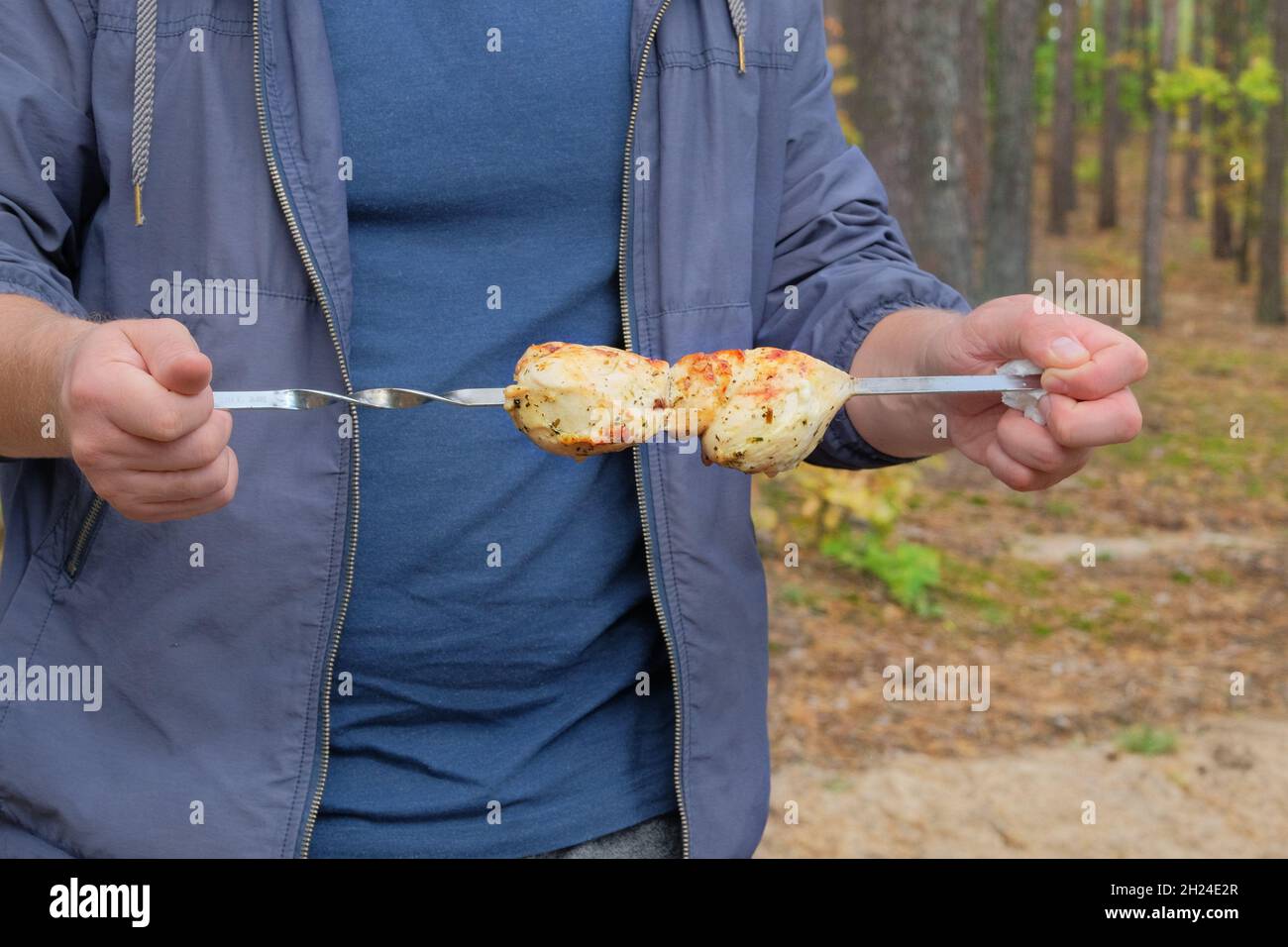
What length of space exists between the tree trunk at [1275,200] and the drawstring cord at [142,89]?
17.0m

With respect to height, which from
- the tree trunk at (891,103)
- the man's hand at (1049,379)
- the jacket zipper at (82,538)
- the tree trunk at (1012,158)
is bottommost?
the jacket zipper at (82,538)

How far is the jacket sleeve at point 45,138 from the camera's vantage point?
74.9 inches

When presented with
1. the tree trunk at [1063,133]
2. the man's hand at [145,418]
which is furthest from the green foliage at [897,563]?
the tree trunk at [1063,133]

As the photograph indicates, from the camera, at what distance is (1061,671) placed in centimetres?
673

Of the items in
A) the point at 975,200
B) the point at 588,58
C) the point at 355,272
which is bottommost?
the point at 355,272

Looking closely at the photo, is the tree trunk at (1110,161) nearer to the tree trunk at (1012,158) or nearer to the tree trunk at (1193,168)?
the tree trunk at (1193,168)

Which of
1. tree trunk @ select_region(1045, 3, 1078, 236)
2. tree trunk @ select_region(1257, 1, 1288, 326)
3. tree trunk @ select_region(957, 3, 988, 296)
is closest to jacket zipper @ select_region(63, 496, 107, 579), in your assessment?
tree trunk @ select_region(957, 3, 988, 296)

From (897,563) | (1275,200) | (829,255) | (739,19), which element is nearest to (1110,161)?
(1275,200)

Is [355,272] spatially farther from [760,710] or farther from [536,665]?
[760,710]

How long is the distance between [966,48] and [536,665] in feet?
59.3

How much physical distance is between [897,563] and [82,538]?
6.25 meters

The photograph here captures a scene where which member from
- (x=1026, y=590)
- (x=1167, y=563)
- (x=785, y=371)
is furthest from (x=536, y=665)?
(x=1167, y=563)

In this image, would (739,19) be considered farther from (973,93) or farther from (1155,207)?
(973,93)

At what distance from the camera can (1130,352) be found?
6.19ft
